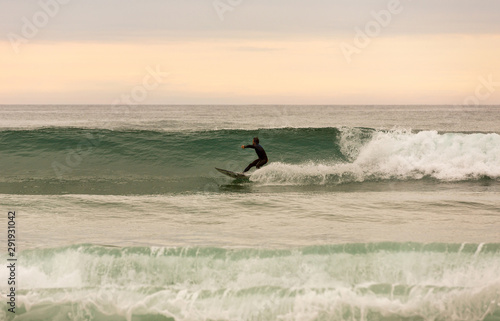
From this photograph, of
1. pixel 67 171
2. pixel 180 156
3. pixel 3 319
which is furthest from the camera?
pixel 180 156

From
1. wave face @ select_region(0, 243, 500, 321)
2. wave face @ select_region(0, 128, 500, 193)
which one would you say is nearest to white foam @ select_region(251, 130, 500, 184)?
wave face @ select_region(0, 128, 500, 193)

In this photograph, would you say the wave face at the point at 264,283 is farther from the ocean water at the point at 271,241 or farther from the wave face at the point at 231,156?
the wave face at the point at 231,156

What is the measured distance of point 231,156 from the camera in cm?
2425

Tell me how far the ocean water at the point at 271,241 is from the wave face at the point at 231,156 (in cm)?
12

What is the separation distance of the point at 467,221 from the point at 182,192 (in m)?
8.93

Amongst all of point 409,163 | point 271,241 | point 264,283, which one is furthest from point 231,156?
point 264,283

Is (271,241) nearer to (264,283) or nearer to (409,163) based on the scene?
(264,283)

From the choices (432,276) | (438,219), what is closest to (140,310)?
(432,276)

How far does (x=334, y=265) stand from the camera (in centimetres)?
774

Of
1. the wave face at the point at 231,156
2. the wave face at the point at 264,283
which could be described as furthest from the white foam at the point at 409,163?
the wave face at the point at 264,283

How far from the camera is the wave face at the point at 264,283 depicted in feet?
22.2

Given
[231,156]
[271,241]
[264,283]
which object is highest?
[231,156]

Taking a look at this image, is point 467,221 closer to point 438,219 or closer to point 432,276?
point 438,219

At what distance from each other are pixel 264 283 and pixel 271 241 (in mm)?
1811
